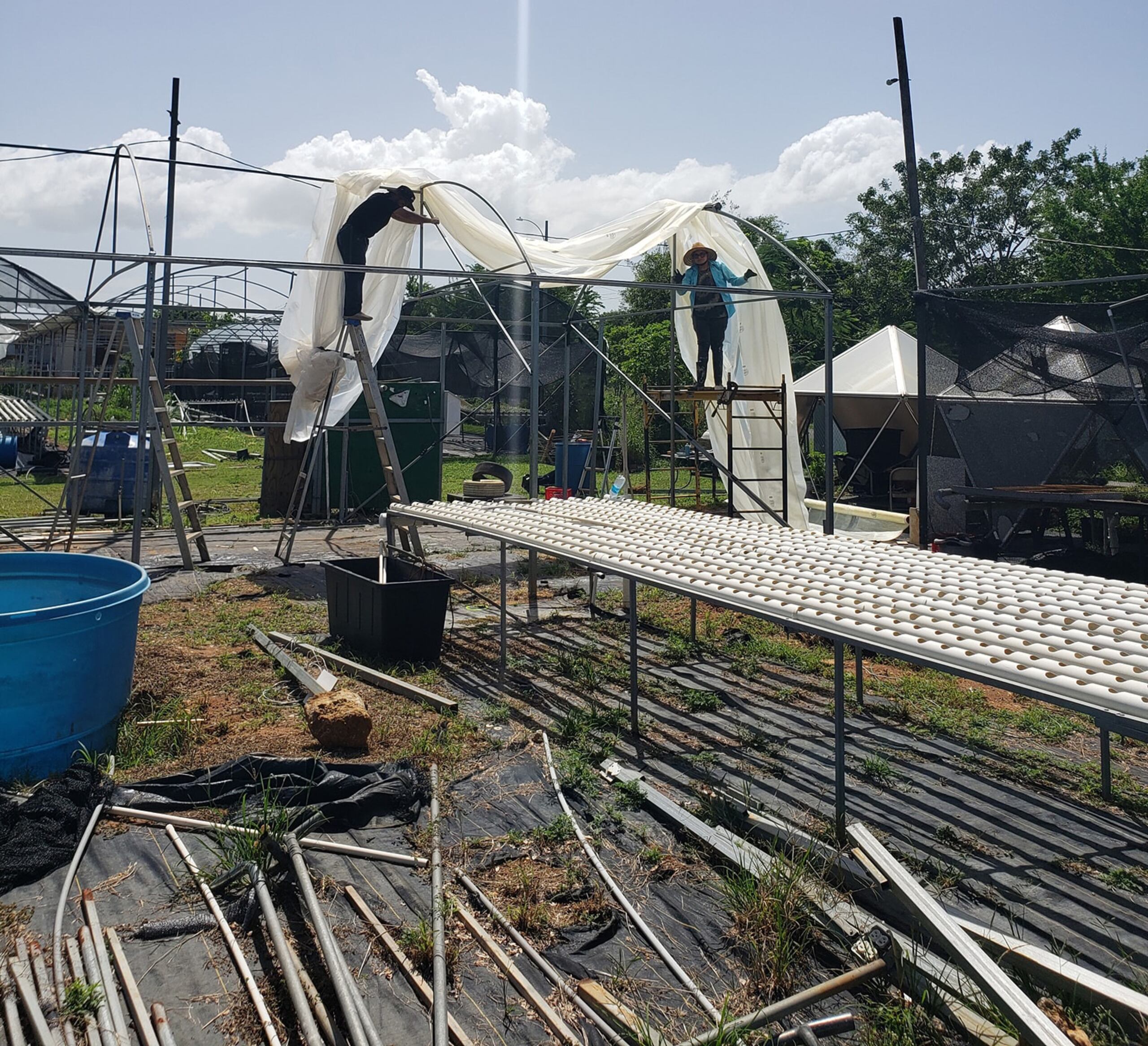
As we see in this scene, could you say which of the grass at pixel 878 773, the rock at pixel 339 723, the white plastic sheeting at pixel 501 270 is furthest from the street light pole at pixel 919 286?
the rock at pixel 339 723

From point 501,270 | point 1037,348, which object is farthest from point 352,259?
point 1037,348

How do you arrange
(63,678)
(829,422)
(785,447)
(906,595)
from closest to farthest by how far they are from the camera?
(906,595), (63,678), (829,422), (785,447)

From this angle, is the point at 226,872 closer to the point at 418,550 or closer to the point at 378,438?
the point at 418,550

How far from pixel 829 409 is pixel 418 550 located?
11.0ft

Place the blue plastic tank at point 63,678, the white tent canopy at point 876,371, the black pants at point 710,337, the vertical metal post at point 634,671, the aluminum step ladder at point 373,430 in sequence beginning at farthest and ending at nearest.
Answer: the white tent canopy at point 876,371 < the black pants at point 710,337 < the aluminum step ladder at point 373,430 < the vertical metal post at point 634,671 < the blue plastic tank at point 63,678

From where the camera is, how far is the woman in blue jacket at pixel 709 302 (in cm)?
916

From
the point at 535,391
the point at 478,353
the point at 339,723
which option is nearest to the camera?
the point at 339,723

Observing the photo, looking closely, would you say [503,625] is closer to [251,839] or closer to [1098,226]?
[251,839]

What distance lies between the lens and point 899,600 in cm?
330

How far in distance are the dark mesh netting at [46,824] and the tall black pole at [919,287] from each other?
24.5 ft

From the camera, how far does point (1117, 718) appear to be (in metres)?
2.17

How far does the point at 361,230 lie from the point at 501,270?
140 centimetres

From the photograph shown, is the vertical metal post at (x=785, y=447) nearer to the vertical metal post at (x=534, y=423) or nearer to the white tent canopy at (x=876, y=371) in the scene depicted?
the vertical metal post at (x=534, y=423)

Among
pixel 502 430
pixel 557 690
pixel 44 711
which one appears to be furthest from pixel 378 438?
pixel 502 430
